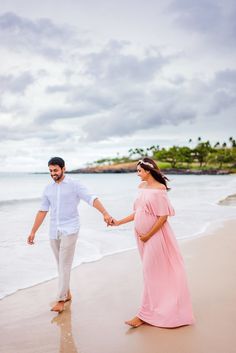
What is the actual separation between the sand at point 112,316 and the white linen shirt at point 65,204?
1.09 m

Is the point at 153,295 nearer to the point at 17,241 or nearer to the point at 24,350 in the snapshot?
the point at 24,350

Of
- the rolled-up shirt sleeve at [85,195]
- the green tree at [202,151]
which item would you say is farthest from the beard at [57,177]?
the green tree at [202,151]

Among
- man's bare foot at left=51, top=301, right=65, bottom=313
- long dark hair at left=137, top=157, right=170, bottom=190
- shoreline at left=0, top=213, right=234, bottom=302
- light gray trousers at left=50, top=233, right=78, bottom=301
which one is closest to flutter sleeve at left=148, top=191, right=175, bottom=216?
long dark hair at left=137, top=157, right=170, bottom=190

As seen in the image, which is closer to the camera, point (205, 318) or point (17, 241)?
point (205, 318)

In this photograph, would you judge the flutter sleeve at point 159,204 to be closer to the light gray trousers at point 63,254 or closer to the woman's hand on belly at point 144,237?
the woman's hand on belly at point 144,237

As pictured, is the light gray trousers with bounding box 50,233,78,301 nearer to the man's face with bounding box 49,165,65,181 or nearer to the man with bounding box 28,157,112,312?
Answer: the man with bounding box 28,157,112,312

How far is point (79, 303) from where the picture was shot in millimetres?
5070

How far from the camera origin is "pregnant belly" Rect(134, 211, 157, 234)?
4.17 metres

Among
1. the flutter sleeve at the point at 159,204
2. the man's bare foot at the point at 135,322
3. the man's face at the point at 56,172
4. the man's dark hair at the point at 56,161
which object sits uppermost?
the man's dark hair at the point at 56,161

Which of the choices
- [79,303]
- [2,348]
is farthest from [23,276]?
[2,348]

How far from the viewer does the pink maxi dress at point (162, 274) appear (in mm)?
4094

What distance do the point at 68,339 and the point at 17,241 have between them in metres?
6.13

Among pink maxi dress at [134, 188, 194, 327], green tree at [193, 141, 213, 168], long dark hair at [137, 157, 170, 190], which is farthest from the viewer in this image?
green tree at [193, 141, 213, 168]

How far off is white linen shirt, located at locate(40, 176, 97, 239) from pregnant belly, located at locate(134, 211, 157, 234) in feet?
2.47
